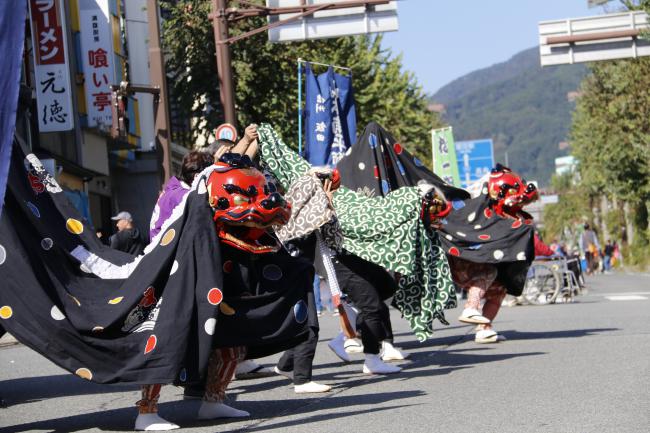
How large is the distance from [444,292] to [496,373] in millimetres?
1396

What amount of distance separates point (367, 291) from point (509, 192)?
3021 millimetres

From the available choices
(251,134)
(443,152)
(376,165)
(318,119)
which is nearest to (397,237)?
(376,165)

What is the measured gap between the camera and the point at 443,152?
35625 mm

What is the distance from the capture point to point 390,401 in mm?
8172

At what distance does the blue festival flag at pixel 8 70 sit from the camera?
6.00 metres

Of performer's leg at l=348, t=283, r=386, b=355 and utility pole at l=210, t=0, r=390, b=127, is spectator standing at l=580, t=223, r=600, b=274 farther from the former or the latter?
performer's leg at l=348, t=283, r=386, b=355

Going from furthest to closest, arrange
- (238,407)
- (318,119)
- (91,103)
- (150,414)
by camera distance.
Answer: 1. (91,103)
2. (318,119)
3. (238,407)
4. (150,414)

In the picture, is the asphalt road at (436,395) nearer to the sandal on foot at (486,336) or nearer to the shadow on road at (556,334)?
the shadow on road at (556,334)

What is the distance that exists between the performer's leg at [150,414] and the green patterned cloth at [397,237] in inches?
127

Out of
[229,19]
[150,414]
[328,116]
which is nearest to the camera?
[150,414]

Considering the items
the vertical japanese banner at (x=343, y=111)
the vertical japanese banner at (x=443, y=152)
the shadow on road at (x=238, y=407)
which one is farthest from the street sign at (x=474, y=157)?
the shadow on road at (x=238, y=407)

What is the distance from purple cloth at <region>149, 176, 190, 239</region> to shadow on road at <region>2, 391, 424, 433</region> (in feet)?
4.16

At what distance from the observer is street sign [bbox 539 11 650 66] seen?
23969 millimetres

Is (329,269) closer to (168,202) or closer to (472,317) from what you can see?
(168,202)
